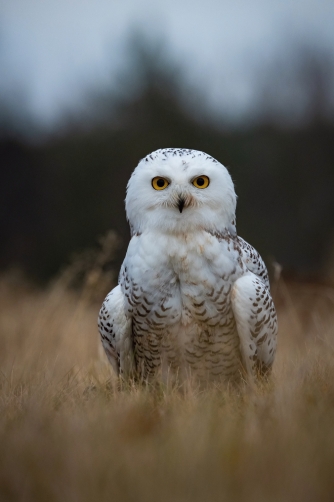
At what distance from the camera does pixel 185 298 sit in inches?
128

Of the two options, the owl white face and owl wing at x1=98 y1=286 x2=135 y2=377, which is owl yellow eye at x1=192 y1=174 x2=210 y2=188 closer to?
the owl white face

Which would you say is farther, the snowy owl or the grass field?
the snowy owl

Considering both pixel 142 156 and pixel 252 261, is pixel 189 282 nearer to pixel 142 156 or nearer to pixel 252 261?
pixel 252 261

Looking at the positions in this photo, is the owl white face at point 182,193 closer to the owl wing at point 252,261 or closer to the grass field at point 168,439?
the owl wing at point 252,261

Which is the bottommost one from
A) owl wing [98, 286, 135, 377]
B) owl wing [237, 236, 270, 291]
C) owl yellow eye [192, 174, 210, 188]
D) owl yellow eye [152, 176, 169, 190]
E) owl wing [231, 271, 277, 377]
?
owl wing [98, 286, 135, 377]

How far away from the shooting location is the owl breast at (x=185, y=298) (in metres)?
3.24

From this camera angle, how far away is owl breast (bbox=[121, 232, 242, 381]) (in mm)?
3244

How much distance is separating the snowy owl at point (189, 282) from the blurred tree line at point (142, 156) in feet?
28.8

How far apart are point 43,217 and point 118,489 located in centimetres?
1195

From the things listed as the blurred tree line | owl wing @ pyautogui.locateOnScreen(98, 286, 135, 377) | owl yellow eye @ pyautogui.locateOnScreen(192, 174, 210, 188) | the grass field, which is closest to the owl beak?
owl yellow eye @ pyautogui.locateOnScreen(192, 174, 210, 188)

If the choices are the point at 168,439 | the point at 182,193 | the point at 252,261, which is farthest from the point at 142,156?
the point at 168,439

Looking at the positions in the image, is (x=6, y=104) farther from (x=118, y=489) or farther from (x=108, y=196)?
(x=118, y=489)

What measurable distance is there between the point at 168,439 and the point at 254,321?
1.30 metres

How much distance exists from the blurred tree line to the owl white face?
879 centimetres
